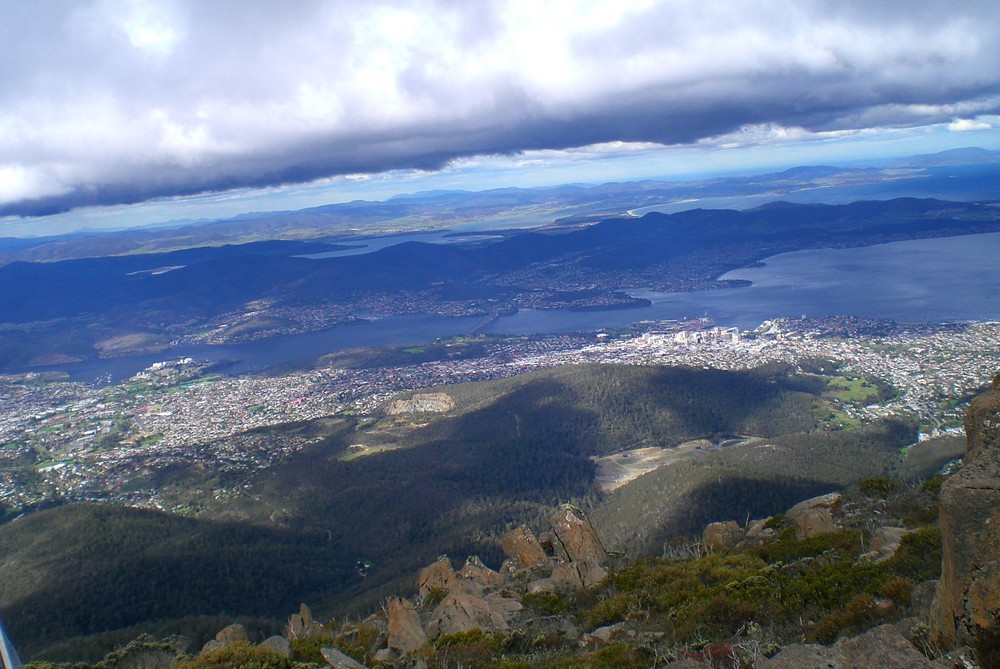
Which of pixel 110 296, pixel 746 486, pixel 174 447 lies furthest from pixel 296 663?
pixel 110 296

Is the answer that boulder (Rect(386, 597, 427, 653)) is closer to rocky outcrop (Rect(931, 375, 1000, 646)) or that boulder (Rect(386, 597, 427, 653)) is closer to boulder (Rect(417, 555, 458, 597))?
boulder (Rect(417, 555, 458, 597))

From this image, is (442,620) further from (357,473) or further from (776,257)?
(776,257)

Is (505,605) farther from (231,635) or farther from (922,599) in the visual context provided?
(922,599)

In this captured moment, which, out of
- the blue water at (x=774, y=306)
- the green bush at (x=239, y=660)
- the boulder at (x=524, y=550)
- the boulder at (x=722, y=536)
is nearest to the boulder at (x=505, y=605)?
the boulder at (x=524, y=550)

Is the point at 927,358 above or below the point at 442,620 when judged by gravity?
below

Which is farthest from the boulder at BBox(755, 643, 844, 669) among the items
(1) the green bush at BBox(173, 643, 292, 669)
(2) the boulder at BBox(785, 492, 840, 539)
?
(2) the boulder at BBox(785, 492, 840, 539)
